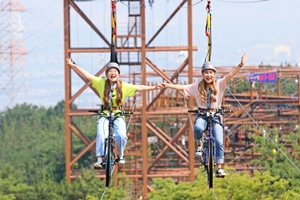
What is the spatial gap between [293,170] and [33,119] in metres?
66.6

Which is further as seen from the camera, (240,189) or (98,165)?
(240,189)

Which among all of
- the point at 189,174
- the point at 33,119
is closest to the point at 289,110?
the point at 189,174

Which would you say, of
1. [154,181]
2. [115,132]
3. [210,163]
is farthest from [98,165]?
[154,181]

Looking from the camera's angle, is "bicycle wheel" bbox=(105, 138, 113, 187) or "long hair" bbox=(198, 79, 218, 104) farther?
"long hair" bbox=(198, 79, 218, 104)

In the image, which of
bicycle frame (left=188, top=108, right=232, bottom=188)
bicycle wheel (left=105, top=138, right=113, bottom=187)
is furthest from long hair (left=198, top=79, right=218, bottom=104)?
bicycle wheel (left=105, top=138, right=113, bottom=187)

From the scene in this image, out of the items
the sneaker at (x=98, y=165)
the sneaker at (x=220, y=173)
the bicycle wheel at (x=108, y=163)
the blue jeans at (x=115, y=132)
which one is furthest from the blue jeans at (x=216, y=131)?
the sneaker at (x=98, y=165)

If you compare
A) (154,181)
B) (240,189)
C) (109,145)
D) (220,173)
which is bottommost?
(154,181)

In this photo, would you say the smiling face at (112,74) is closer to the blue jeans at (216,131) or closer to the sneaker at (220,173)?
the blue jeans at (216,131)

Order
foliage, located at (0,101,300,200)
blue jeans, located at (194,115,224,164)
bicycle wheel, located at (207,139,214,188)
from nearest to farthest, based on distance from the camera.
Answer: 1. bicycle wheel, located at (207,139,214,188)
2. blue jeans, located at (194,115,224,164)
3. foliage, located at (0,101,300,200)

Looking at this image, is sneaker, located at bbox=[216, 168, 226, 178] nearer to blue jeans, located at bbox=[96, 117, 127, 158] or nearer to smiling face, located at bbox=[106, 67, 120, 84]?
blue jeans, located at bbox=[96, 117, 127, 158]

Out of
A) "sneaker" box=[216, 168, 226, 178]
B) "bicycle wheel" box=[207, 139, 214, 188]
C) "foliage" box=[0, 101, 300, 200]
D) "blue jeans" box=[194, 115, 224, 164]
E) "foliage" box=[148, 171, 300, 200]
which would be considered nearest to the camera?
"bicycle wheel" box=[207, 139, 214, 188]

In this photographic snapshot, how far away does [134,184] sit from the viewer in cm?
4841

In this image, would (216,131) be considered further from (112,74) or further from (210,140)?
(112,74)

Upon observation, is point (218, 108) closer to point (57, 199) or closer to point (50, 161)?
point (57, 199)
